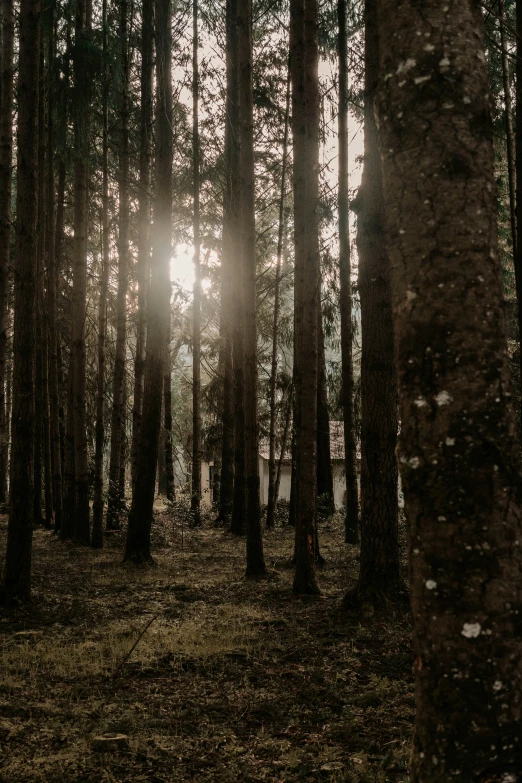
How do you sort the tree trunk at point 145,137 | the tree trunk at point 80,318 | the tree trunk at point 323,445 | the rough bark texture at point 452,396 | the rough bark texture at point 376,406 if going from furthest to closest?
the tree trunk at point 323,445 < the tree trunk at point 145,137 < the tree trunk at point 80,318 < the rough bark texture at point 376,406 < the rough bark texture at point 452,396

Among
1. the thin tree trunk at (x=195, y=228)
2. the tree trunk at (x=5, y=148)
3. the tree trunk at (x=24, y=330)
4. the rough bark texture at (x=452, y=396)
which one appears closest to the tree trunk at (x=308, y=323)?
the tree trunk at (x=24, y=330)

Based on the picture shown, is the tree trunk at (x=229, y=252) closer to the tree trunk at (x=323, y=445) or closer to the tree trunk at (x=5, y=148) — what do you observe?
the tree trunk at (x=323, y=445)

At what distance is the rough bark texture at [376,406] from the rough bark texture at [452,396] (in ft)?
18.4

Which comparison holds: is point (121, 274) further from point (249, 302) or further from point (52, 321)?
point (249, 302)

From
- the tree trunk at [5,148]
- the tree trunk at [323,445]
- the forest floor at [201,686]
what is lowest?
the forest floor at [201,686]

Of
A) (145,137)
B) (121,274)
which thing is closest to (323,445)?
(121,274)

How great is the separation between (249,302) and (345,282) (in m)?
4.26

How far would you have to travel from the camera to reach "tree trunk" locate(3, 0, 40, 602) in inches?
313

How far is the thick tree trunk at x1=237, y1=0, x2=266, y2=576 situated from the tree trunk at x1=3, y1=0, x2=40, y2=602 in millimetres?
3476

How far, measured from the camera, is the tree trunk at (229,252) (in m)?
15.5

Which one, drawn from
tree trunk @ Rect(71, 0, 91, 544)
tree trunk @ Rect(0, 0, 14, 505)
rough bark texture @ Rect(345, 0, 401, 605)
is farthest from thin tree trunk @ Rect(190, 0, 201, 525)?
rough bark texture @ Rect(345, 0, 401, 605)

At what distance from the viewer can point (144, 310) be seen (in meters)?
19.3

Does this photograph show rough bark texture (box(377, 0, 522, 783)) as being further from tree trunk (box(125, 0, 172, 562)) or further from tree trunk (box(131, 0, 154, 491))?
tree trunk (box(131, 0, 154, 491))

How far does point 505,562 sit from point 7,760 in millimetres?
3552
